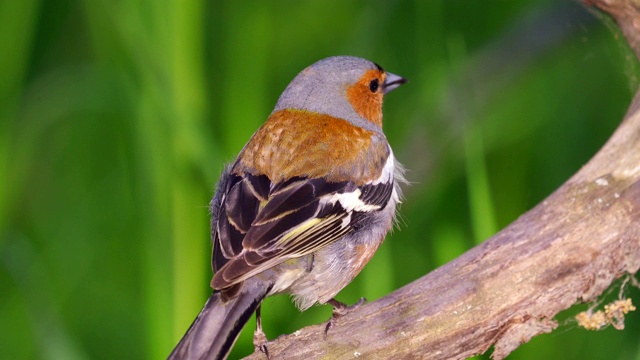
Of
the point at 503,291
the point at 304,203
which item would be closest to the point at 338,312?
the point at 304,203

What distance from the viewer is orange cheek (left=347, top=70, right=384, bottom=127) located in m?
4.01

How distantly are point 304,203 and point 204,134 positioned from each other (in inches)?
25.2

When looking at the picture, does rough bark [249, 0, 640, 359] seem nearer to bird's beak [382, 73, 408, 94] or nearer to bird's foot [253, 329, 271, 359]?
bird's foot [253, 329, 271, 359]

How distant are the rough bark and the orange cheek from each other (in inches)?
42.1

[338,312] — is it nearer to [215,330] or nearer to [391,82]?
[215,330]

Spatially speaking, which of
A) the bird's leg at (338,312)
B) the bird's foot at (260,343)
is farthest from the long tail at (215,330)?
the bird's leg at (338,312)

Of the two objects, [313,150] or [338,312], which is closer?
→ [338,312]

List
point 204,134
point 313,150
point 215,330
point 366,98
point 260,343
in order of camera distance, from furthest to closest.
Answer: point 366,98 → point 204,134 → point 313,150 → point 260,343 → point 215,330

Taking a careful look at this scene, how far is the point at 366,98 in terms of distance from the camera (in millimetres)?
4051

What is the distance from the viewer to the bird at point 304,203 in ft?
9.87

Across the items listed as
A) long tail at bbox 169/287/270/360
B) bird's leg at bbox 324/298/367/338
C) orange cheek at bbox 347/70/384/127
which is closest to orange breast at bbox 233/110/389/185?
orange cheek at bbox 347/70/384/127

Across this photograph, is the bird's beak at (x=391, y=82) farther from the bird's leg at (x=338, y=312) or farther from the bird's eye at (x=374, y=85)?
the bird's leg at (x=338, y=312)

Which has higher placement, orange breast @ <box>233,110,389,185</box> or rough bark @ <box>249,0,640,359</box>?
orange breast @ <box>233,110,389,185</box>

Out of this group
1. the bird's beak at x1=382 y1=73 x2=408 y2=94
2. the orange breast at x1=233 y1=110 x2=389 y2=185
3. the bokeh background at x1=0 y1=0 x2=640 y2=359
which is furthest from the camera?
the bird's beak at x1=382 y1=73 x2=408 y2=94
